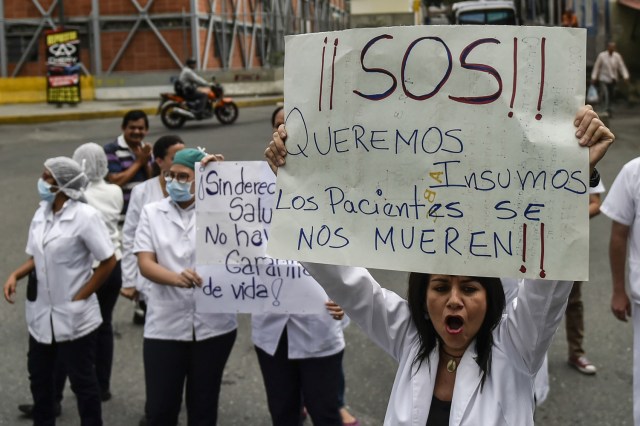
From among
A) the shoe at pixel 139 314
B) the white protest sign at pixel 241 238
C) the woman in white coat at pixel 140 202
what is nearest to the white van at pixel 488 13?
the shoe at pixel 139 314

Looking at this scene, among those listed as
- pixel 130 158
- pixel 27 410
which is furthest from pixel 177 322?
pixel 130 158

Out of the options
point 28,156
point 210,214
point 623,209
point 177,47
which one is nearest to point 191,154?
point 210,214

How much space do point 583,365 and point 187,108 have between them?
15054 millimetres

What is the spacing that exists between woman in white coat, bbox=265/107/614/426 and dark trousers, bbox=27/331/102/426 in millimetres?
2521

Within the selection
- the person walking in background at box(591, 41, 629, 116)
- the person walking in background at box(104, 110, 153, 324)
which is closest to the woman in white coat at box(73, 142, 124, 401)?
the person walking in background at box(104, 110, 153, 324)

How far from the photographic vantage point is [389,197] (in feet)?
8.90

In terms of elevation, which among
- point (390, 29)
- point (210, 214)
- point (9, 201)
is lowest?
point (9, 201)

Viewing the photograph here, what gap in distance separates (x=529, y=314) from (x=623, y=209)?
194 cm

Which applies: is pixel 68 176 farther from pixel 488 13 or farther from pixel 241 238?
pixel 488 13

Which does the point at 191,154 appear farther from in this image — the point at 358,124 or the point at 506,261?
the point at 506,261

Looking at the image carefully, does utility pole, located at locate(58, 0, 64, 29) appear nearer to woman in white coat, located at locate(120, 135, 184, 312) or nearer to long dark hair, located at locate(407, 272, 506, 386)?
woman in white coat, located at locate(120, 135, 184, 312)

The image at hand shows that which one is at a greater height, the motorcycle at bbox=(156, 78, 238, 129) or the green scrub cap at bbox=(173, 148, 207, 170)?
the green scrub cap at bbox=(173, 148, 207, 170)

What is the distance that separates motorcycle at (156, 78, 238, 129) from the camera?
64.9 ft

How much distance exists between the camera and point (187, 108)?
20047 mm
